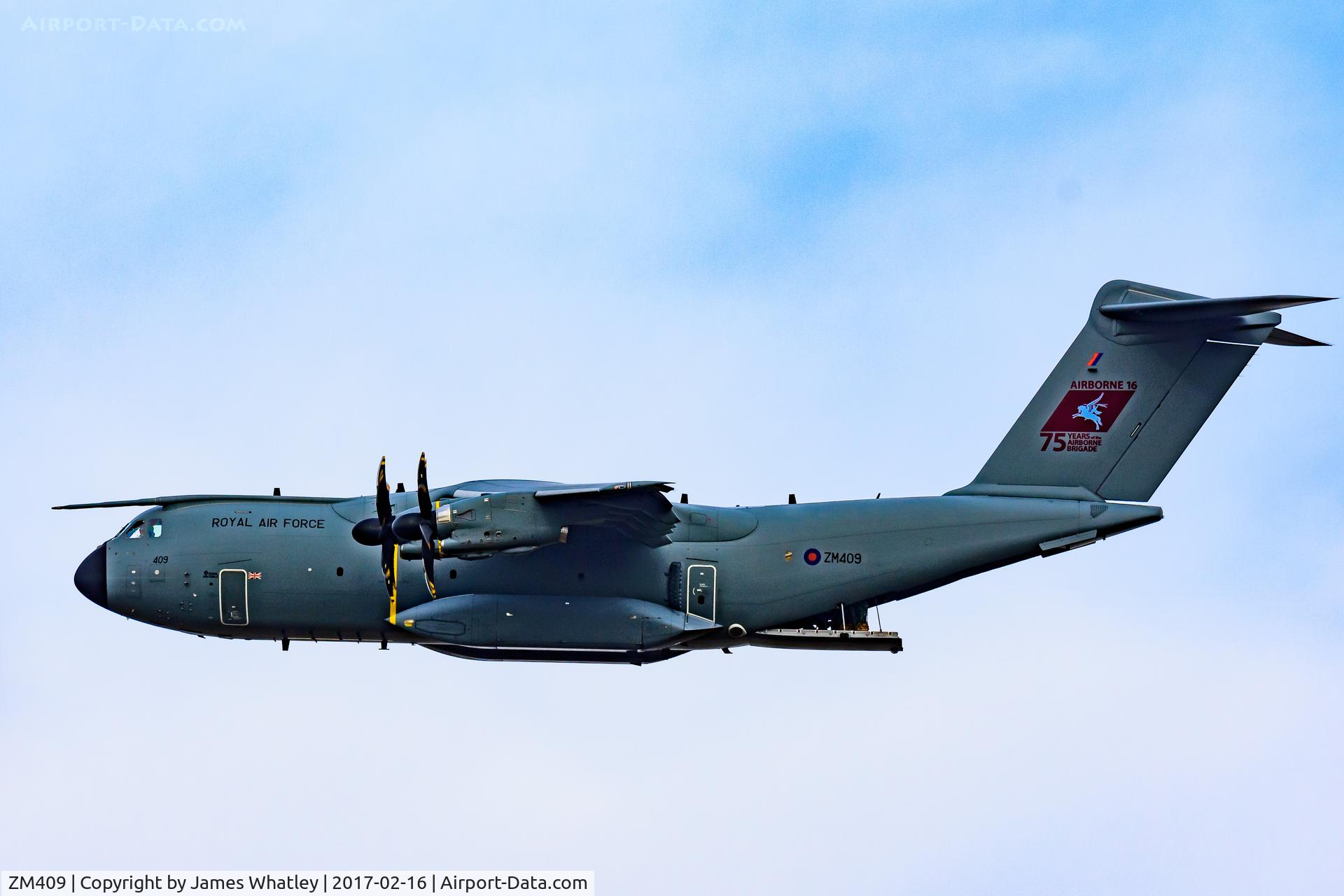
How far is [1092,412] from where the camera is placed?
26.5 meters

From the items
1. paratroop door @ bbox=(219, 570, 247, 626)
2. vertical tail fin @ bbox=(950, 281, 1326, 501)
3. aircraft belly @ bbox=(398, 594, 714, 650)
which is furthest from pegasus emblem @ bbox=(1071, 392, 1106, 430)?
paratroop door @ bbox=(219, 570, 247, 626)

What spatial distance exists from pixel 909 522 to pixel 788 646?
2405 mm

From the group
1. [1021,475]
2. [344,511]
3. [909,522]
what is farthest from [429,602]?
[1021,475]

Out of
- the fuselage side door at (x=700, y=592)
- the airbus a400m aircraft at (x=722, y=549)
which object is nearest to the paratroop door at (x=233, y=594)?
the airbus a400m aircraft at (x=722, y=549)

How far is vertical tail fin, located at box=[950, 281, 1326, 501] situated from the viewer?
26234 millimetres

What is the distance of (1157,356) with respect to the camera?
26391 millimetres

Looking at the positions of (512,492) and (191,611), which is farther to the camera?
(191,611)

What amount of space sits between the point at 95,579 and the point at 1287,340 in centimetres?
1690

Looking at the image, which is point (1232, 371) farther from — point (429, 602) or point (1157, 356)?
point (429, 602)

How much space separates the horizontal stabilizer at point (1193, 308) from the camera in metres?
24.9

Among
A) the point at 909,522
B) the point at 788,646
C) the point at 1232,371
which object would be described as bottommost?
the point at 788,646

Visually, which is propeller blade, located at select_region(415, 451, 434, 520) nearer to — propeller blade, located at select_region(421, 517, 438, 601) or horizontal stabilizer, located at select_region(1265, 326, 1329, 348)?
propeller blade, located at select_region(421, 517, 438, 601)

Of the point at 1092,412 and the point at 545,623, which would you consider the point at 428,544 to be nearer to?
the point at 545,623

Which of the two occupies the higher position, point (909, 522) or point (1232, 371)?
point (1232, 371)
